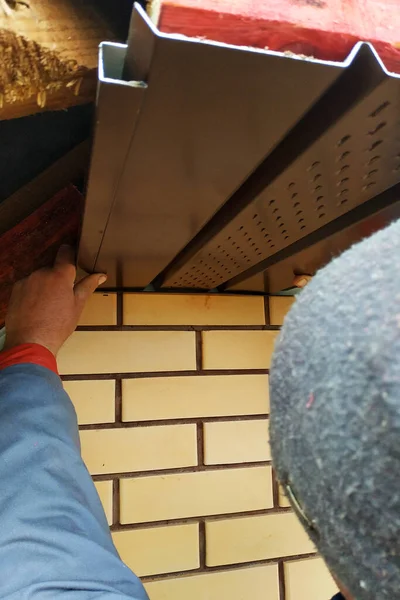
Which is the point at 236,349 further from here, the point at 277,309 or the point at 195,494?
the point at 195,494

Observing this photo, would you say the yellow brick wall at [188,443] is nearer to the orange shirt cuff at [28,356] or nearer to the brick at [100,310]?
the brick at [100,310]

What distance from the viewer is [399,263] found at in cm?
28

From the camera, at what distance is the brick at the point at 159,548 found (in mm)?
1113

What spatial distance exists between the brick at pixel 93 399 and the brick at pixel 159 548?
0.27 m

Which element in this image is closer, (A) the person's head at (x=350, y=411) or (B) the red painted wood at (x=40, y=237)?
(A) the person's head at (x=350, y=411)

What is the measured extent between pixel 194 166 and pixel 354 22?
0.18 metres

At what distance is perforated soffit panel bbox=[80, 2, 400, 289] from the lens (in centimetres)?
33

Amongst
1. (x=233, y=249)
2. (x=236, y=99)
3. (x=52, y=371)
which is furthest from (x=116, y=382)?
→ (x=236, y=99)

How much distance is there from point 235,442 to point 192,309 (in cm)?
36

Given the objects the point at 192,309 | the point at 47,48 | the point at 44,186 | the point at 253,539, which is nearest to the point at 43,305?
the point at 44,186

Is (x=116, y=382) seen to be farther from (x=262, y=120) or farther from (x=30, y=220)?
(x=262, y=120)

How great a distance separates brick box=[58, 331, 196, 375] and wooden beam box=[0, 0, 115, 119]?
2.48ft

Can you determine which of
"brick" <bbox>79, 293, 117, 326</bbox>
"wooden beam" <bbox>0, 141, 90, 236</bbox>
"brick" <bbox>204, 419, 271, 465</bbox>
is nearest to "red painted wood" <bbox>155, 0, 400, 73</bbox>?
"wooden beam" <bbox>0, 141, 90, 236</bbox>

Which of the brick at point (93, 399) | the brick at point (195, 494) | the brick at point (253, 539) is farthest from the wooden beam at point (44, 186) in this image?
the brick at point (253, 539)
